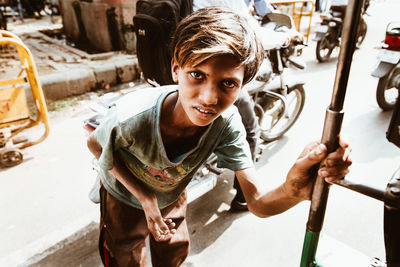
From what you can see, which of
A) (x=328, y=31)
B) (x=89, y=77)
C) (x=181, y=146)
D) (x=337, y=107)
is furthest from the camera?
(x=328, y=31)

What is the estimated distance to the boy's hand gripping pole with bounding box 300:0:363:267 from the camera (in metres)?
0.66

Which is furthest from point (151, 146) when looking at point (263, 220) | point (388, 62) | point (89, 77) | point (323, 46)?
point (323, 46)

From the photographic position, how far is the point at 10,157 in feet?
10.5

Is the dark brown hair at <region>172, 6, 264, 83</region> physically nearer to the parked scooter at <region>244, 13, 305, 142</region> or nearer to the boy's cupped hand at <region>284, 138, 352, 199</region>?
the boy's cupped hand at <region>284, 138, 352, 199</region>

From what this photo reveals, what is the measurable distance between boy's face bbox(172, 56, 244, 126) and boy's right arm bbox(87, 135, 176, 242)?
0.45 m

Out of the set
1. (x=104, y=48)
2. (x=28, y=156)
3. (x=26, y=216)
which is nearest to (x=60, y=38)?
(x=104, y=48)

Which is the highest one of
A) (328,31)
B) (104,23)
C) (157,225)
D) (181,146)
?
(181,146)

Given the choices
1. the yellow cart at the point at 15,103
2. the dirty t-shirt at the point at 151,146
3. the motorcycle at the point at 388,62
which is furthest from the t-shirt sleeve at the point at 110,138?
the motorcycle at the point at 388,62

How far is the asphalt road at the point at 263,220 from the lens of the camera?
87.8 inches

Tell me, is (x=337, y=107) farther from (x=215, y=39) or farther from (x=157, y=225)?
(x=157, y=225)

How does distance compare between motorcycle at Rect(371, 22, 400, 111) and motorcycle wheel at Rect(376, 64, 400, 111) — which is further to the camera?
motorcycle wheel at Rect(376, 64, 400, 111)

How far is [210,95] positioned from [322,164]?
0.47m

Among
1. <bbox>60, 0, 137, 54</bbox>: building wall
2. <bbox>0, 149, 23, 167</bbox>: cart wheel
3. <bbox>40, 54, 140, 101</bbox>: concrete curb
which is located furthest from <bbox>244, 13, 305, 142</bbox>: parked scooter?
<bbox>60, 0, 137, 54</bbox>: building wall

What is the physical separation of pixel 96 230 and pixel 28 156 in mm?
1594
